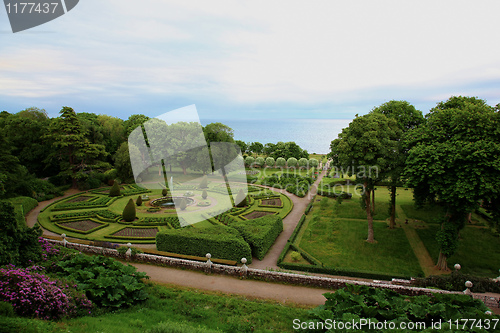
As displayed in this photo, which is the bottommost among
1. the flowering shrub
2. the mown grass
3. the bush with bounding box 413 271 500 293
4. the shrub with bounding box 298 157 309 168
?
the bush with bounding box 413 271 500 293

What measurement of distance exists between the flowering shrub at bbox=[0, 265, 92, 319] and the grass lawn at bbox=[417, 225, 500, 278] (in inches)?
851

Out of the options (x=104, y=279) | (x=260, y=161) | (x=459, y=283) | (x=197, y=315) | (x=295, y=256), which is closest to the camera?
(x=197, y=315)

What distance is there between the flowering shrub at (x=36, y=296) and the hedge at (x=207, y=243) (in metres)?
8.97

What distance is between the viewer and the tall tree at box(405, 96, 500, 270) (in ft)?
49.6

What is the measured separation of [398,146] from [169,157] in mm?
36014

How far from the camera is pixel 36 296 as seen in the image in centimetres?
909

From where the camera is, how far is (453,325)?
31.5ft

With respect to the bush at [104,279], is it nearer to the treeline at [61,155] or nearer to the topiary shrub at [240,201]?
the topiary shrub at [240,201]

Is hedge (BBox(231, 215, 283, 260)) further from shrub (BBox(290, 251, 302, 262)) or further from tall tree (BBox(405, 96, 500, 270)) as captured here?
tall tree (BBox(405, 96, 500, 270))

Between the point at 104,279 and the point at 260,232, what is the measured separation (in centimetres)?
1127

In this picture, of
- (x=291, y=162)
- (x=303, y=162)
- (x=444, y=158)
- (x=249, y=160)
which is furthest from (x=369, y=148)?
(x=249, y=160)

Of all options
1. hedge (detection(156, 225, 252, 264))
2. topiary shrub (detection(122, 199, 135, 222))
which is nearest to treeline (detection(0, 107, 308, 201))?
topiary shrub (detection(122, 199, 135, 222))

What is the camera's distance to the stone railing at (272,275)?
1382 centimetres

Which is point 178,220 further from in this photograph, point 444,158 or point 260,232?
point 444,158
